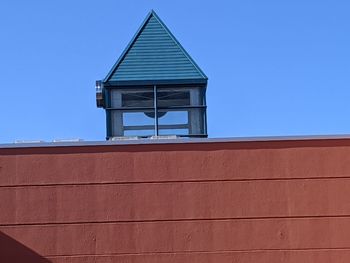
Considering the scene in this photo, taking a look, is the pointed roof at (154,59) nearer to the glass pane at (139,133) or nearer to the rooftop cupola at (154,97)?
the rooftop cupola at (154,97)

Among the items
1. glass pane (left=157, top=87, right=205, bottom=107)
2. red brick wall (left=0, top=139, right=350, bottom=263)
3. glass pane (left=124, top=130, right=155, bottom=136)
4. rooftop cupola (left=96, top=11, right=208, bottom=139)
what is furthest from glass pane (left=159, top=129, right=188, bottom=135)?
red brick wall (left=0, top=139, right=350, bottom=263)

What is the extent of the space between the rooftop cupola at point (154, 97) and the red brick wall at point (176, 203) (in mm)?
3752

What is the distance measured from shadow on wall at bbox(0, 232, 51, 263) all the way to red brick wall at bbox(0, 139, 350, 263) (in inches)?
0.5

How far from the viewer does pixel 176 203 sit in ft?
31.6

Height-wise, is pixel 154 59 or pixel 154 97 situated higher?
pixel 154 59

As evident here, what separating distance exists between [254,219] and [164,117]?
4373 mm

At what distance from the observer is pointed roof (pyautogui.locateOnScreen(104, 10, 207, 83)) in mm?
13898

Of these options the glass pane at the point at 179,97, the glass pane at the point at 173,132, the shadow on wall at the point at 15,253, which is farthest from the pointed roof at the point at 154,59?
the shadow on wall at the point at 15,253

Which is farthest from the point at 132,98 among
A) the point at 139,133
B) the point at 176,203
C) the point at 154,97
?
the point at 176,203

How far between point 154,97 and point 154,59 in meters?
0.95

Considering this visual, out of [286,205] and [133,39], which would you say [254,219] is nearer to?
[286,205]

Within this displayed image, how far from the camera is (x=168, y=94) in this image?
13773 millimetres

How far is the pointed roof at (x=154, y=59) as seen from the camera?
13.9 meters

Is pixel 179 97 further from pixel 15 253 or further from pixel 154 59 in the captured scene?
pixel 15 253
